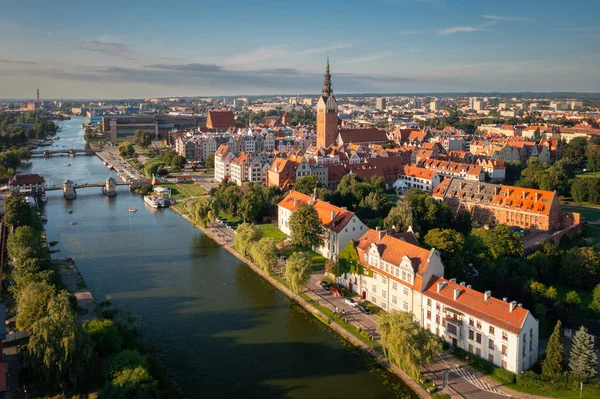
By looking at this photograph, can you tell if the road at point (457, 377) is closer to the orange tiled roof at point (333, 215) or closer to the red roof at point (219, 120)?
the orange tiled roof at point (333, 215)

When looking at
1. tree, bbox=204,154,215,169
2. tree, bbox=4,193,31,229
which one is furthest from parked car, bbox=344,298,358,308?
tree, bbox=204,154,215,169

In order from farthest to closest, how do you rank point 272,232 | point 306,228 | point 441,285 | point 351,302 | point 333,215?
point 272,232 → point 333,215 → point 306,228 → point 351,302 → point 441,285

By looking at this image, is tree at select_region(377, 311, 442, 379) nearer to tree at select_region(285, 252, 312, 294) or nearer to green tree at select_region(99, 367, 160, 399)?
tree at select_region(285, 252, 312, 294)

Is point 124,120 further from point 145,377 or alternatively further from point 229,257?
point 145,377

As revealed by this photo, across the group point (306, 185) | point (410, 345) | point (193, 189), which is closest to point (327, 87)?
point (193, 189)

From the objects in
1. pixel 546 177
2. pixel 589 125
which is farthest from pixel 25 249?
pixel 589 125

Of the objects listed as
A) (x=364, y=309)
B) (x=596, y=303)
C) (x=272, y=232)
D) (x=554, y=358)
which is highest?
(x=272, y=232)

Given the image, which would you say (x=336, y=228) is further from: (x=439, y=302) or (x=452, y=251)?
(x=439, y=302)
